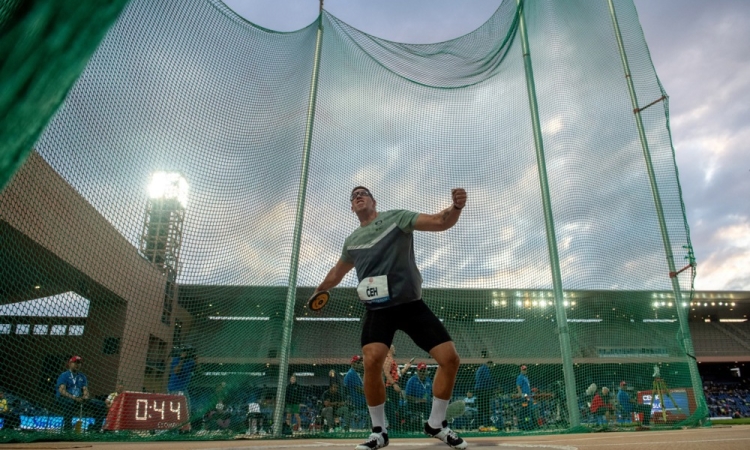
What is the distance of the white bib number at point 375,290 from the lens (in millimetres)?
2842

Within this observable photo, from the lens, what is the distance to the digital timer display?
6.11 meters

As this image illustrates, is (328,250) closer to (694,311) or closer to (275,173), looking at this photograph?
(275,173)

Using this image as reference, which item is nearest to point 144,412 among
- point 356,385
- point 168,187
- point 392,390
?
point 356,385

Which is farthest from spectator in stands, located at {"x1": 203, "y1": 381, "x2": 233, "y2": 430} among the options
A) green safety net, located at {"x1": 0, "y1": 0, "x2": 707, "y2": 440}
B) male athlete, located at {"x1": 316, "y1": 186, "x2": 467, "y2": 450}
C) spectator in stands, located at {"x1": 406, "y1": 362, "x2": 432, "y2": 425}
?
male athlete, located at {"x1": 316, "y1": 186, "x2": 467, "y2": 450}

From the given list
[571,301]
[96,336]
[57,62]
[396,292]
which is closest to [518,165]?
[571,301]

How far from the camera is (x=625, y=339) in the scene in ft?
27.2

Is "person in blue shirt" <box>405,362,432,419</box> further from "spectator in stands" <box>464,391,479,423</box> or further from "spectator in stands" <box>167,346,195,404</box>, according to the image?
"spectator in stands" <box>167,346,195,404</box>

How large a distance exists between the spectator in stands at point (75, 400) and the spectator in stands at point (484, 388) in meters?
5.72

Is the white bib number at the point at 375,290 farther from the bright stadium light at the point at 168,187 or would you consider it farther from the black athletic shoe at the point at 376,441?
the bright stadium light at the point at 168,187

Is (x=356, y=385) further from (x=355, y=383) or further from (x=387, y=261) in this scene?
(x=387, y=261)

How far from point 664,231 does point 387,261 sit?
6641mm

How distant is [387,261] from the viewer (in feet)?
9.70

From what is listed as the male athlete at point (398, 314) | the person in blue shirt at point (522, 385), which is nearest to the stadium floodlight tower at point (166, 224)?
the male athlete at point (398, 314)

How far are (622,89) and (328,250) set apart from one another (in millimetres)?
6138
